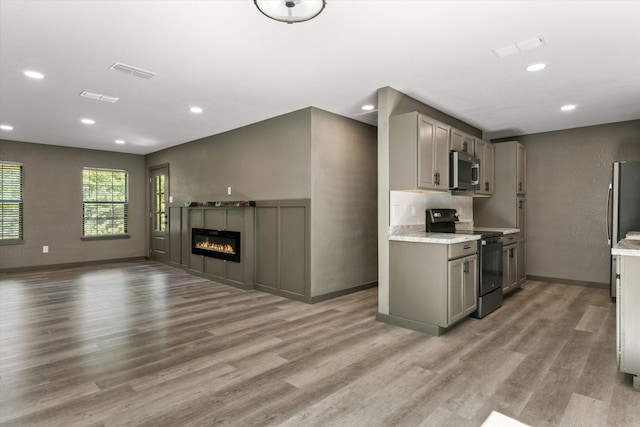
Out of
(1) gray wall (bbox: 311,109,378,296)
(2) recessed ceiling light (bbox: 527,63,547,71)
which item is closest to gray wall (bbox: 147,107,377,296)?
(1) gray wall (bbox: 311,109,378,296)

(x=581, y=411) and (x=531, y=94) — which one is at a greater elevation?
(x=531, y=94)

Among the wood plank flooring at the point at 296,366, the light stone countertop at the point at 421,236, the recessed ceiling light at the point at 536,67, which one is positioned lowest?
the wood plank flooring at the point at 296,366

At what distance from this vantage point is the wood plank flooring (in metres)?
2.09

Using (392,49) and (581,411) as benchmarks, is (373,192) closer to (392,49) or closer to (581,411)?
(392,49)

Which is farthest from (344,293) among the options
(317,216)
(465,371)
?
(465,371)

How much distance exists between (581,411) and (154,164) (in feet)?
27.0

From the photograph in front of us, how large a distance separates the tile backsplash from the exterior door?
5378 millimetres

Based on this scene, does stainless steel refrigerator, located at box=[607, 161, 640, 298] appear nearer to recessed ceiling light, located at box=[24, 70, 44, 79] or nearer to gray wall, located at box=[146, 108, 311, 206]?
gray wall, located at box=[146, 108, 311, 206]

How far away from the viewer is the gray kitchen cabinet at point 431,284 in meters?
3.38

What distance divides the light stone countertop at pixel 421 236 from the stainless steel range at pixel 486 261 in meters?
0.19

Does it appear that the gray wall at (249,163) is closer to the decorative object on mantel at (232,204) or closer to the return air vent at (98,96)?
the decorative object on mantel at (232,204)

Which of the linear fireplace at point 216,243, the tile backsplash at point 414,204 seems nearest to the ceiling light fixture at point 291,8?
the tile backsplash at point 414,204

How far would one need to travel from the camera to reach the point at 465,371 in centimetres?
263

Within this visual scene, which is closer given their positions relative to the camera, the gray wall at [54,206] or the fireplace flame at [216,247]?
the fireplace flame at [216,247]
